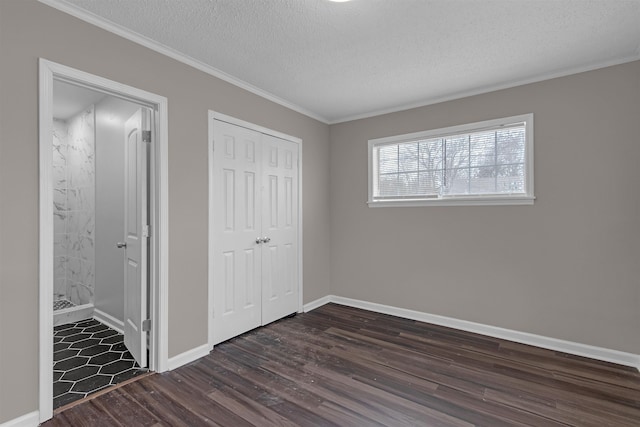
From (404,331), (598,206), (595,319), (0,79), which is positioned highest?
(0,79)

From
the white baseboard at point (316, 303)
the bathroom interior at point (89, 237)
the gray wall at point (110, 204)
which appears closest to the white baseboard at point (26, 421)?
the bathroom interior at point (89, 237)

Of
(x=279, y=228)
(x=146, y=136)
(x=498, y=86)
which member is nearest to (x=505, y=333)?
(x=498, y=86)

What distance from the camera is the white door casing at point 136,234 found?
249 centimetres

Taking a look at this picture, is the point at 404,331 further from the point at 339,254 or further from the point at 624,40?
the point at 624,40

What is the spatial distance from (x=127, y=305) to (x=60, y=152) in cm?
267

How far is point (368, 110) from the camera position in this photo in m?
3.91

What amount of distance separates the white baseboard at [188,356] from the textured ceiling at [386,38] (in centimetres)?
245

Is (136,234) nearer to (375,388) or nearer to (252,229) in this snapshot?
(252,229)

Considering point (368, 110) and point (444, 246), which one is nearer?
point (444, 246)

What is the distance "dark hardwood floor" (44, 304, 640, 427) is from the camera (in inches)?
75.4

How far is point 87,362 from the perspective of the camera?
8.52 ft

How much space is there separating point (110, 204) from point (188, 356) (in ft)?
6.28

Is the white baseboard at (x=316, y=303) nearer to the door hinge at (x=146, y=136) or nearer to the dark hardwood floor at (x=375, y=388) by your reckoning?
the dark hardwood floor at (x=375, y=388)

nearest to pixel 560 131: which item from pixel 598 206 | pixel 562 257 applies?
pixel 598 206
